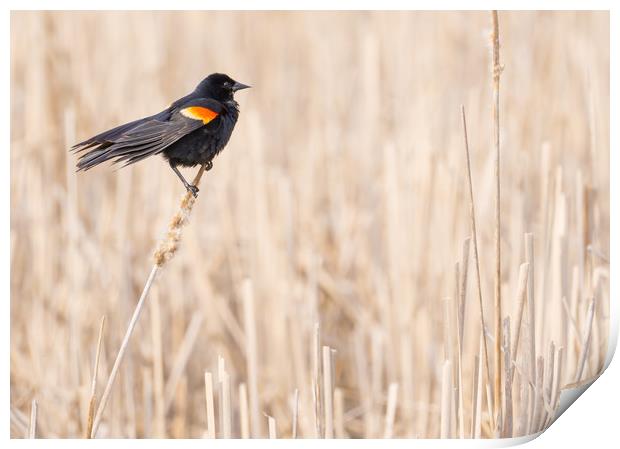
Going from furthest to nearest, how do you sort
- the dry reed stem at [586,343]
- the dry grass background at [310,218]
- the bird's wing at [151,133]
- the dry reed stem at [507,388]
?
the dry grass background at [310,218] < the dry reed stem at [586,343] < the dry reed stem at [507,388] < the bird's wing at [151,133]

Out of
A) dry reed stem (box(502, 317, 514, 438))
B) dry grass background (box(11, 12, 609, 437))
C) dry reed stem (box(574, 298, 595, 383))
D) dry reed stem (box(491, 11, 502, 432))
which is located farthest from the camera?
dry grass background (box(11, 12, 609, 437))

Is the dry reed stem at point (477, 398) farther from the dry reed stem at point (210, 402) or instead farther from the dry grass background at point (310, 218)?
the dry reed stem at point (210, 402)

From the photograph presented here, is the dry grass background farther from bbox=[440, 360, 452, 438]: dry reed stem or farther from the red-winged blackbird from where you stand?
the red-winged blackbird

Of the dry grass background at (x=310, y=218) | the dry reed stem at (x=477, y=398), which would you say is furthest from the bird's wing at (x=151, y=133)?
the dry reed stem at (x=477, y=398)

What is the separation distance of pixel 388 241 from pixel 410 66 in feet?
1.27

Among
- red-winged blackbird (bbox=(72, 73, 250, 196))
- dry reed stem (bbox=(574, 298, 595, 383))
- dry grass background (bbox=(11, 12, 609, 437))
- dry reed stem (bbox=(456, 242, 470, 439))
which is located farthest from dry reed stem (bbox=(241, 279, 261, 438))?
dry reed stem (bbox=(574, 298, 595, 383))

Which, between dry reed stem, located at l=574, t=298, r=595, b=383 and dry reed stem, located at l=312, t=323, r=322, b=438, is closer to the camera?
dry reed stem, located at l=312, t=323, r=322, b=438

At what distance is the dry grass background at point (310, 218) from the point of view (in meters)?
1.60

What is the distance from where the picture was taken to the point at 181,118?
1.31 m

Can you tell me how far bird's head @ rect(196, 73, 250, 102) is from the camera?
54.7 inches

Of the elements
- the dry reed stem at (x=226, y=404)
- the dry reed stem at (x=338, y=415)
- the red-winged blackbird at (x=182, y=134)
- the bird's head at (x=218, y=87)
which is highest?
the bird's head at (x=218, y=87)

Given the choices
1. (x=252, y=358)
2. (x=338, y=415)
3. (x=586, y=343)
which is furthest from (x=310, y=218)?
(x=586, y=343)

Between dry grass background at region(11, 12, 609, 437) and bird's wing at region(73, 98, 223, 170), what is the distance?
0.31m

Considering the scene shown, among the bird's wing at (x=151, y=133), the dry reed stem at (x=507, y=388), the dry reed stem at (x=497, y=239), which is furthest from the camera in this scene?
the dry reed stem at (x=507, y=388)
